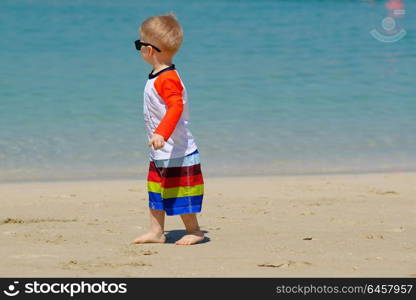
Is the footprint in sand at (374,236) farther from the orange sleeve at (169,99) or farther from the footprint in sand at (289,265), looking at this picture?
the orange sleeve at (169,99)

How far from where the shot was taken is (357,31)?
677 inches

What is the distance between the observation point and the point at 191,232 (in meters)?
4.83

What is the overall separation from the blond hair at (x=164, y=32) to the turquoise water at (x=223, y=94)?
2.74 meters

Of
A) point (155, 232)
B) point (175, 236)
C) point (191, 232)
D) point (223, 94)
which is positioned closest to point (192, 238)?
point (191, 232)

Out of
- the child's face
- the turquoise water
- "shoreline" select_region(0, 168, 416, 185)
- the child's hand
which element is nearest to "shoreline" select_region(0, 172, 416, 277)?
"shoreline" select_region(0, 168, 416, 185)

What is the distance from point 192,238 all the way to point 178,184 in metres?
0.29

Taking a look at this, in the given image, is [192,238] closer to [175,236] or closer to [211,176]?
[175,236]

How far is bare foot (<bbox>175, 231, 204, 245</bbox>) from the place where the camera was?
15.5 ft

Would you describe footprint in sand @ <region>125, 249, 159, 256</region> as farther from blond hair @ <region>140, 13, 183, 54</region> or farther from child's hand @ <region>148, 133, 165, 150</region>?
blond hair @ <region>140, 13, 183, 54</region>

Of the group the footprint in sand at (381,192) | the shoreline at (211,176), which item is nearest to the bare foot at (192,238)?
the footprint in sand at (381,192)

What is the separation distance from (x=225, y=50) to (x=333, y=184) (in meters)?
7.93

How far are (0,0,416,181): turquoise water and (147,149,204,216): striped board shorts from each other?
8.33 ft

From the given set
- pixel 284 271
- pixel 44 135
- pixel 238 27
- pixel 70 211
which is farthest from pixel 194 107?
pixel 238 27

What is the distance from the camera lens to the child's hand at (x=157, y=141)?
4.40 m
